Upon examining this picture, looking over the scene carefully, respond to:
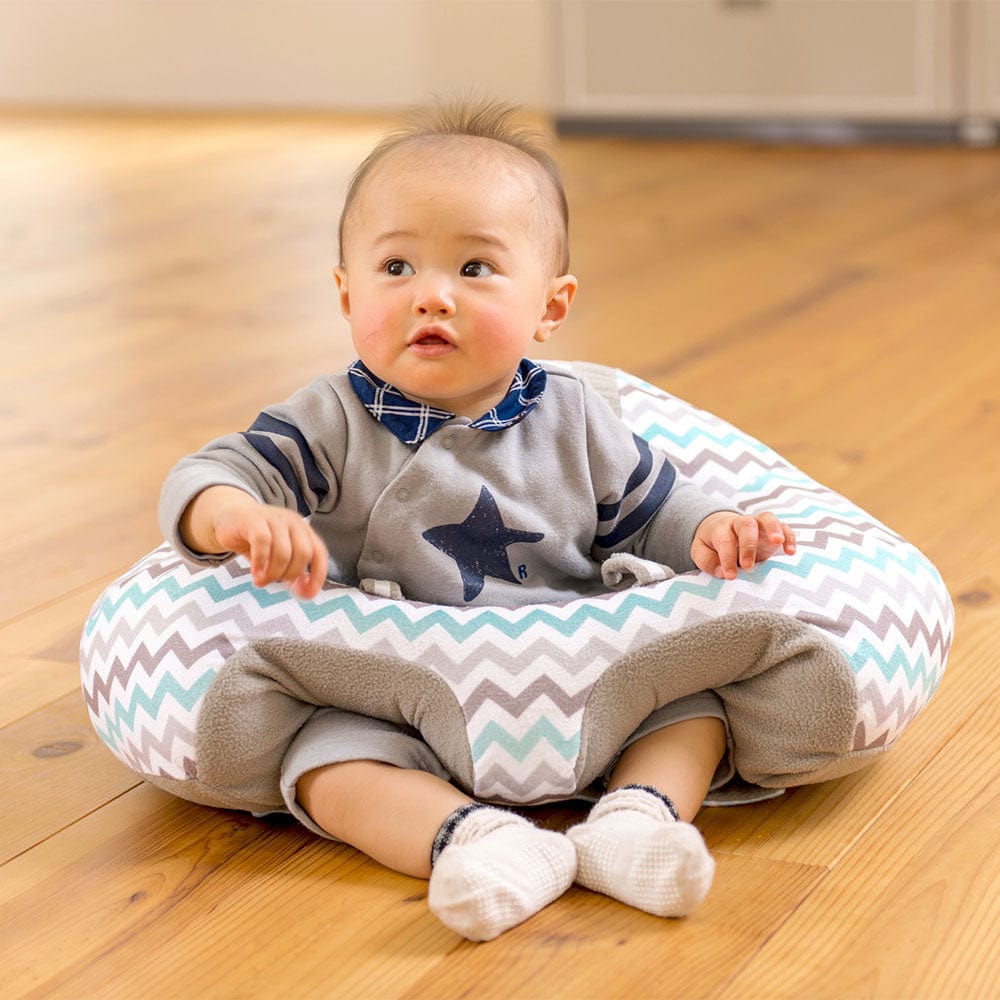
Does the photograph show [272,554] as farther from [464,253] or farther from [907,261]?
[907,261]

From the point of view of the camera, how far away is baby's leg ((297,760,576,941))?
36.2 inches

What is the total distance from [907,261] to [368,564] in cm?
185

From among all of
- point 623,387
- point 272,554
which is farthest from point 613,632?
point 623,387

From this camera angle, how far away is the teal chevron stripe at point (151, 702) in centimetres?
106

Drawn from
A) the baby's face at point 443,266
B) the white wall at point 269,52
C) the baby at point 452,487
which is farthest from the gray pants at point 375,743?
the white wall at point 269,52

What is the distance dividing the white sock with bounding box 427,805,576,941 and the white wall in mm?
3586

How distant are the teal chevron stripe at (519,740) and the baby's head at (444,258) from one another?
9.1 inches

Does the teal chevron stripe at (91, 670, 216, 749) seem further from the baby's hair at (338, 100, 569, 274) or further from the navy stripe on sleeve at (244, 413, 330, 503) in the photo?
the baby's hair at (338, 100, 569, 274)

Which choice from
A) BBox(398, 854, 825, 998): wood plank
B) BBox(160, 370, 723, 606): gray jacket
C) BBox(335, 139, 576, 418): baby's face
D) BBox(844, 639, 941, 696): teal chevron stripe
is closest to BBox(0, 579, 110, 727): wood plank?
BBox(160, 370, 723, 606): gray jacket

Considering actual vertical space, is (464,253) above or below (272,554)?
above

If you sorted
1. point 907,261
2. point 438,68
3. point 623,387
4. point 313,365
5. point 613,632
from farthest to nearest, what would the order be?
point 438,68 < point 907,261 < point 313,365 < point 623,387 < point 613,632

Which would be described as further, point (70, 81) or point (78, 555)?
point (70, 81)

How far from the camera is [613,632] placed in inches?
42.3

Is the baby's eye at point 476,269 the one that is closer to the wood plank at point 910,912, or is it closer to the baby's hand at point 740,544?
the baby's hand at point 740,544
